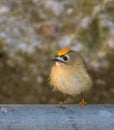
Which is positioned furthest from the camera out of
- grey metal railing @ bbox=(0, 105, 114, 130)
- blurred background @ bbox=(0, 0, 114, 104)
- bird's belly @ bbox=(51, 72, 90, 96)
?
blurred background @ bbox=(0, 0, 114, 104)

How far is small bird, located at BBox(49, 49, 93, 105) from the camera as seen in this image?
3.55 meters

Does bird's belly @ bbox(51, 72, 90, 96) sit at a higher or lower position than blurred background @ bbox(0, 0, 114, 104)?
lower

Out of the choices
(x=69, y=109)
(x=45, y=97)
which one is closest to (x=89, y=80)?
(x=69, y=109)

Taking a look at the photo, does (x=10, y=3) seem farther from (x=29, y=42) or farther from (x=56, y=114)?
(x=56, y=114)

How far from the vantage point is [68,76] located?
358 centimetres

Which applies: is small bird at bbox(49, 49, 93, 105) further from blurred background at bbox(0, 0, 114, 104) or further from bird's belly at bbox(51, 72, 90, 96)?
blurred background at bbox(0, 0, 114, 104)

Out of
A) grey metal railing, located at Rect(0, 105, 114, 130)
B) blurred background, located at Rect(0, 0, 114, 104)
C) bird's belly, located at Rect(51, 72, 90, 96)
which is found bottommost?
grey metal railing, located at Rect(0, 105, 114, 130)

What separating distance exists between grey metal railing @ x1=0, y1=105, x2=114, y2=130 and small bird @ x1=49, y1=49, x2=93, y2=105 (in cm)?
140

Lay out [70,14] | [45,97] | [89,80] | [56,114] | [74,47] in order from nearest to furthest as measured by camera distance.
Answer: [56,114]
[89,80]
[45,97]
[74,47]
[70,14]

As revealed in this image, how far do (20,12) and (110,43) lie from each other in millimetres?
1496

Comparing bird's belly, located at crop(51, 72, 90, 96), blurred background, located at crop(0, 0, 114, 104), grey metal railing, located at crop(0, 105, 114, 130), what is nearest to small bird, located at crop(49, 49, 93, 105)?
bird's belly, located at crop(51, 72, 90, 96)

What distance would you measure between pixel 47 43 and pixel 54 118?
179 inches

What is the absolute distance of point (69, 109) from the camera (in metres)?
2.16

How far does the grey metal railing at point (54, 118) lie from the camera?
2012 mm
